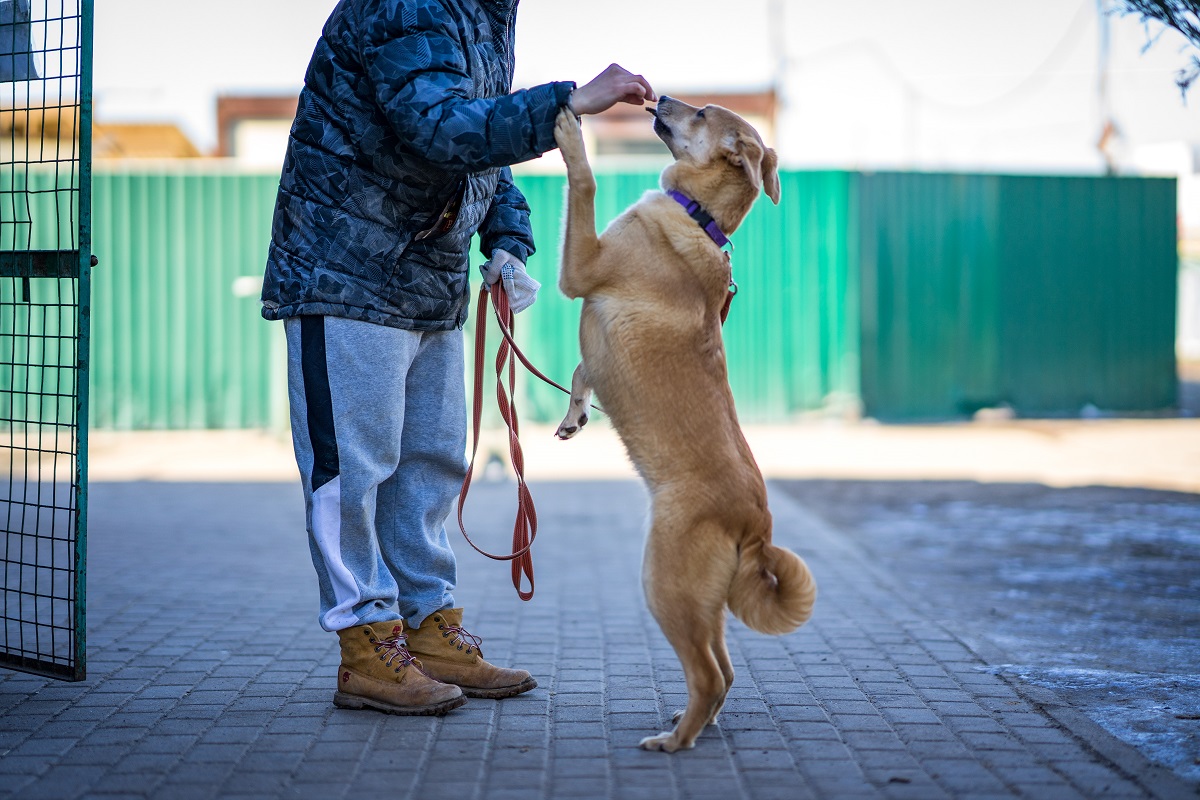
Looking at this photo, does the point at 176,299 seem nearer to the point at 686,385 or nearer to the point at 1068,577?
the point at 1068,577

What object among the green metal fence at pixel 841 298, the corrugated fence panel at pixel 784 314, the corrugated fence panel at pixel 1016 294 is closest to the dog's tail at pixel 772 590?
the green metal fence at pixel 841 298

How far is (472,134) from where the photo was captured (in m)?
2.81

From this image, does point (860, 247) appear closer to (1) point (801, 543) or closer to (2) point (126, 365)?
(1) point (801, 543)

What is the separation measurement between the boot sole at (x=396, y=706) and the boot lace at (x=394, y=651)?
0.11m

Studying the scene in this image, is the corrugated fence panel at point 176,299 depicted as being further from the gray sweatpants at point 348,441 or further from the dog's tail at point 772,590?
the dog's tail at point 772,590

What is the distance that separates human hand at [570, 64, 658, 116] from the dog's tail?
122 centimetres

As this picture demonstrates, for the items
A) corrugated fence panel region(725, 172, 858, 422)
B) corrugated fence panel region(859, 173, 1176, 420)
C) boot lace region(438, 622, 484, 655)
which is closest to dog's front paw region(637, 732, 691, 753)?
boot lace region(438, 622, 484, 655)

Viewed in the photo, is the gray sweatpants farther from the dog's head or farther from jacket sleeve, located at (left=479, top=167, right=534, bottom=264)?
the dog's head

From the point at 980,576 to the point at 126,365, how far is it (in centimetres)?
1048

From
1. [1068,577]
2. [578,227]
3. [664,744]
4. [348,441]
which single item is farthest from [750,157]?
[1068,577]

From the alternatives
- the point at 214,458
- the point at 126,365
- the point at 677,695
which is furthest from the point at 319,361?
the point at 126,365

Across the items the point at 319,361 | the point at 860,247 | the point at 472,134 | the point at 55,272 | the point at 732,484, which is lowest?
the point at 732,484

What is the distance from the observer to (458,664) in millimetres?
3404

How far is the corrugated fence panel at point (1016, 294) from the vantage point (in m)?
13.5
